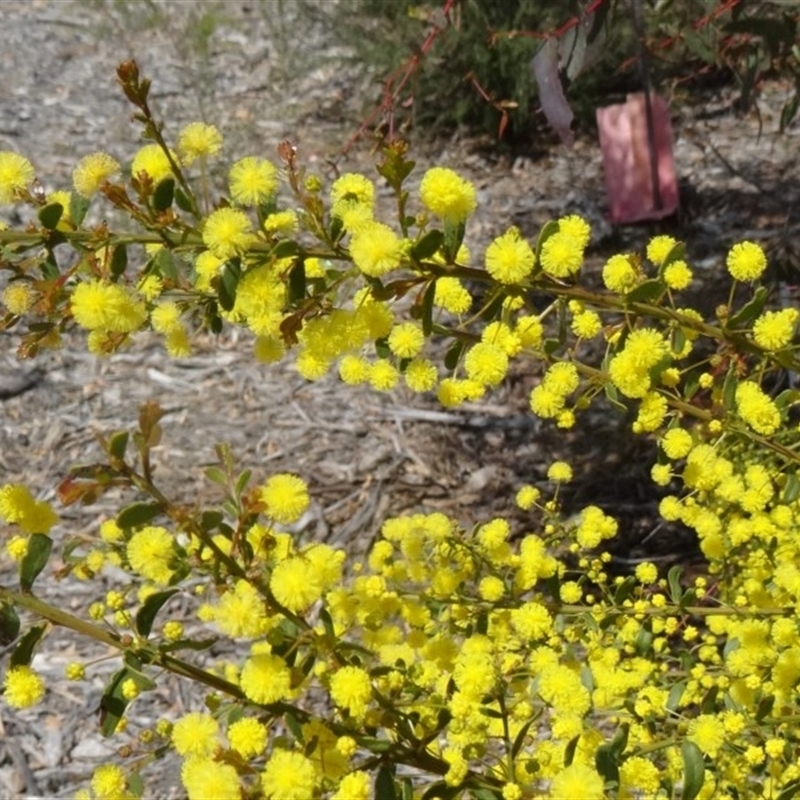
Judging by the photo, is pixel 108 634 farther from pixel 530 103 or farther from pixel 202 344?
pixel 530 103

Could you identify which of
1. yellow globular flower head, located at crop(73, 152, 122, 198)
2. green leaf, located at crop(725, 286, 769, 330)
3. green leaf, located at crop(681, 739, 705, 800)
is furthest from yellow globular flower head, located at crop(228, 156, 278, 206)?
green leaf, located at crop(681, 739, 705, 800)

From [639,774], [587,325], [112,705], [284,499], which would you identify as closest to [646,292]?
[587,325]

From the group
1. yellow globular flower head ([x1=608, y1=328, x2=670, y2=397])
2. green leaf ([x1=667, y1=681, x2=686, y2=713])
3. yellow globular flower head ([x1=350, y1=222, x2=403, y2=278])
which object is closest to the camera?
yellow globular flower head ([x1=350, y1=222, x2=403, y2=278])

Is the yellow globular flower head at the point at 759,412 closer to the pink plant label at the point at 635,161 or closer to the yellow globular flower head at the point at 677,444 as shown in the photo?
the yellow globular flower head at the point at 677,444

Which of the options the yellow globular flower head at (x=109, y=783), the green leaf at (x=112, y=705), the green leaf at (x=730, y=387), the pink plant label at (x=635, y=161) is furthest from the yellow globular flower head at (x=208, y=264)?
the pink plant label at (x=635, y=161)

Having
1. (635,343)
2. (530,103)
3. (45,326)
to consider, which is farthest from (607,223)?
(45,326)

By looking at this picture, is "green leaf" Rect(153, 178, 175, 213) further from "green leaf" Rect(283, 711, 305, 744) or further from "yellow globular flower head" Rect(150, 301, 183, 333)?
"green leaf" Rect(283, 711, 305, 744)
